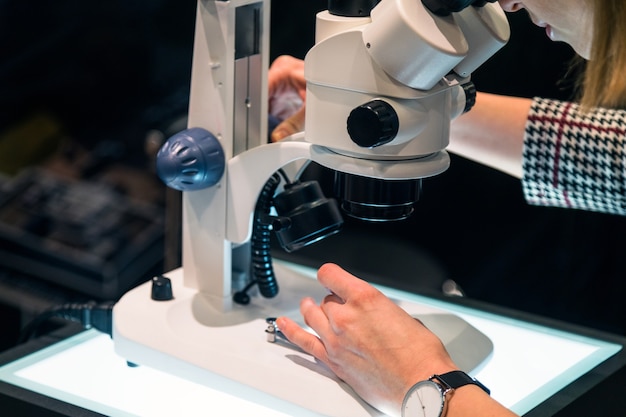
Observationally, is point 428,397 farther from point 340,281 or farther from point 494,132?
point 494,132

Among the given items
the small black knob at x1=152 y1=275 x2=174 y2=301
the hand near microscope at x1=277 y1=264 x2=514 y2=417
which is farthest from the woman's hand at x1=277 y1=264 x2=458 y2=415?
the small black knob at x1=152 y1=275 x2=174 y2=301

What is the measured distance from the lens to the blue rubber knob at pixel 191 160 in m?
0.92

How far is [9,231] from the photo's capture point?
1668 millimetres

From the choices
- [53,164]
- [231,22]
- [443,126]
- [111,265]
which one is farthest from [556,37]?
[53,164]

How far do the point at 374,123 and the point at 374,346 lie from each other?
0.72ft

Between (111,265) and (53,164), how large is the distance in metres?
0.24

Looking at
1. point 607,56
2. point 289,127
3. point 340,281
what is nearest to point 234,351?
point 340,281

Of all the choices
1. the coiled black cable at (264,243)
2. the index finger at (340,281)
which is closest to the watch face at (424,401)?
the index finger at (340,281)

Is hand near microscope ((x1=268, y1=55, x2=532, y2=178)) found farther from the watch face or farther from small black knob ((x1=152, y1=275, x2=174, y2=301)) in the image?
the watch face

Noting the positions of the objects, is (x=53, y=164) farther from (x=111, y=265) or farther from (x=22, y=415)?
(x=22, y=415)

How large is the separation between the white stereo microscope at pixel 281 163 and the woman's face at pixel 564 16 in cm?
9

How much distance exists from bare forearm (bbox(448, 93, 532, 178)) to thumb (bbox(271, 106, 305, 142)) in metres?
0.27

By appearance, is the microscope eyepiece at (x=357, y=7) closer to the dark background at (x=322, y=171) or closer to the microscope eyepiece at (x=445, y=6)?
the microscope eyepiece at (x=445, y=6)

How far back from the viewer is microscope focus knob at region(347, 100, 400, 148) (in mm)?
760
